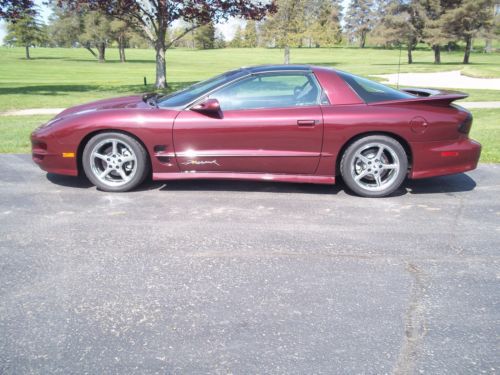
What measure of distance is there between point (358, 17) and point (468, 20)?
64.4 m

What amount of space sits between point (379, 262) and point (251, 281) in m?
0.99

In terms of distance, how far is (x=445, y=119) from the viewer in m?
4.67

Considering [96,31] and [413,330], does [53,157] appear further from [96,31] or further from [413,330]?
[96,31]

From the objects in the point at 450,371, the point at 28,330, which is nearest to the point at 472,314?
the point at 450,371

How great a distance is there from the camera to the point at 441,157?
471cm

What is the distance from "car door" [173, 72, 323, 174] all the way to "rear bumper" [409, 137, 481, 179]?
1063 mm

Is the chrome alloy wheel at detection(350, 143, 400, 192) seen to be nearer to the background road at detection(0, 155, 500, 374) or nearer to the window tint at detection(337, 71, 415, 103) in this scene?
the background road at detection(0, 155, 500, 374)

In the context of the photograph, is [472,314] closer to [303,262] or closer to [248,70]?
[303,262]

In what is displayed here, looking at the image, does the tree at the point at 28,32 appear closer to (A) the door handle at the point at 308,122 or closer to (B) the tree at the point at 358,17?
(B) the tree at the point at 358,17

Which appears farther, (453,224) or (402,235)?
(453,224)

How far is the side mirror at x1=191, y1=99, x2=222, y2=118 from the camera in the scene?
4.51 metres

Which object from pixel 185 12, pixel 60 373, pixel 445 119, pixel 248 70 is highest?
pixel 185 12

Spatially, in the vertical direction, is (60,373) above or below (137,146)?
below

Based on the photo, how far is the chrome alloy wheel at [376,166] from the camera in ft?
15.6
